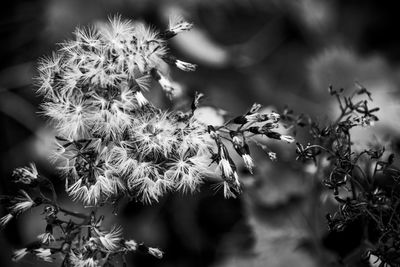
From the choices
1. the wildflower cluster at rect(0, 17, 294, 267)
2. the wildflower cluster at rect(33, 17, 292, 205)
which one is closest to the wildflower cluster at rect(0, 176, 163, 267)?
the wildflower cluster at rect(0, 17, 294, 267)

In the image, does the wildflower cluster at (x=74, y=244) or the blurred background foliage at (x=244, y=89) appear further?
the blurred background foliage at (x=244, y=89)

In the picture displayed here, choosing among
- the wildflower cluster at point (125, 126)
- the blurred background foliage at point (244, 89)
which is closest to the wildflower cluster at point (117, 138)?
the wildflower cluster at point (125, 126)

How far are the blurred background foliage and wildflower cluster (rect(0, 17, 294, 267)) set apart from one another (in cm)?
62

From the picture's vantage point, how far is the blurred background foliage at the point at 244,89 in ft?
8.20

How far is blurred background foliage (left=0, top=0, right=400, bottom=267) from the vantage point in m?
2.50

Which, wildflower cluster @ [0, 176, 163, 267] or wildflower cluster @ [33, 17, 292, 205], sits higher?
wildflower cluster @ [33, 17, 292, 205]

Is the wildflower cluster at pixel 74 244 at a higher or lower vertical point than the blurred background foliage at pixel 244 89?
lower

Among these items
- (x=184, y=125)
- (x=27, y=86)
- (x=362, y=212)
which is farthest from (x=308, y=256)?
(x=27, y=86)

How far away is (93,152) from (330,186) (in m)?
0.84

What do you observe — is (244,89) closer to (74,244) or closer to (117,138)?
(117,138)

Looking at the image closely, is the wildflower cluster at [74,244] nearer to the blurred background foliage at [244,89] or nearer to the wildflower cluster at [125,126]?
the wildflower cluster at [125,126]

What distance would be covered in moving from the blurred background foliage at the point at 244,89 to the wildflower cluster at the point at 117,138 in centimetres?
62

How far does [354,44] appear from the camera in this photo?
3570 millimetres

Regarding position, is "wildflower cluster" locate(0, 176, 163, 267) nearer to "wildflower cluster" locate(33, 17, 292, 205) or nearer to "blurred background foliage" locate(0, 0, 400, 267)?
"wildflower cluster" locate(33, 17, 292, 205)
